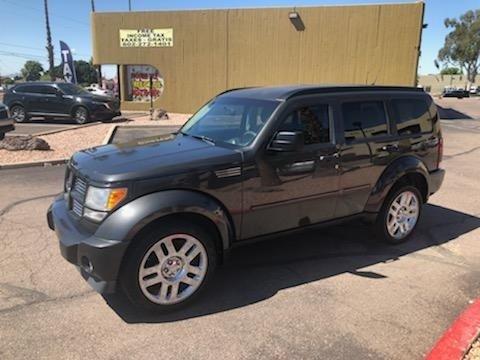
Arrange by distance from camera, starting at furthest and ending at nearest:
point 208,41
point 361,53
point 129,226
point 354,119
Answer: point 208,41
point 361,53
point 354,119
point 129,226

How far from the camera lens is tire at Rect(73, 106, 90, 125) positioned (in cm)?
1830

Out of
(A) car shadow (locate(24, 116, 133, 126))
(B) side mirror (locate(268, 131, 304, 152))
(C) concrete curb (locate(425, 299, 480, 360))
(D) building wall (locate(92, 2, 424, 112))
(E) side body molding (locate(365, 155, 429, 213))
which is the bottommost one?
(A) car shadow (locate(24, 116, 133, 126))

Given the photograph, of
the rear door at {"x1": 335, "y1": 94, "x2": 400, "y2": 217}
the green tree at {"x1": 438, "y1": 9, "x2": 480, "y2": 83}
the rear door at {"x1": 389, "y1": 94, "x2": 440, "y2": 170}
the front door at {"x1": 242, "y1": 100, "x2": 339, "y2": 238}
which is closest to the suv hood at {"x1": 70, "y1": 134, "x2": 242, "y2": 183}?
the front door at {"x1": 242, "y1": 100, "x2": 339, "y2": 238}

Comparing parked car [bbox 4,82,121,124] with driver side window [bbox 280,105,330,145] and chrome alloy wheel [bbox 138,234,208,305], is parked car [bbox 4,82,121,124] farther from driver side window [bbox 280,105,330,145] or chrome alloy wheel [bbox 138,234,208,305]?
chrome alloy wheel [bbox 138,234,208,305]

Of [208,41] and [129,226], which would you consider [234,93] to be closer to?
[129,226]

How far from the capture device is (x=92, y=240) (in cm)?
335

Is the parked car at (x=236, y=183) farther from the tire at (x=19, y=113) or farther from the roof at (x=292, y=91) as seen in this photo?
the tire at (x=19, y=113)

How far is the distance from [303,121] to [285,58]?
18306 millimetres

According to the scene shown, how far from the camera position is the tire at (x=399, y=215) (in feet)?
16.5

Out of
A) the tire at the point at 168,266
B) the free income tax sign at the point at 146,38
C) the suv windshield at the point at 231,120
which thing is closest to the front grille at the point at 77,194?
the tire at the point at 168,266

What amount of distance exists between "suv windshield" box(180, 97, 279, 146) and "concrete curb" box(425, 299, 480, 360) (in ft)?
7.10

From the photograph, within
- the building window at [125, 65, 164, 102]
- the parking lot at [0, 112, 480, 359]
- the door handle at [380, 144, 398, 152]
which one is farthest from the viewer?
the building window at [125, 65, 164, 102]

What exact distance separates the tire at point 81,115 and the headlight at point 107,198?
15.9 m

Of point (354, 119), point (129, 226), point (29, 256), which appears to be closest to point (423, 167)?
point (354, 119)
